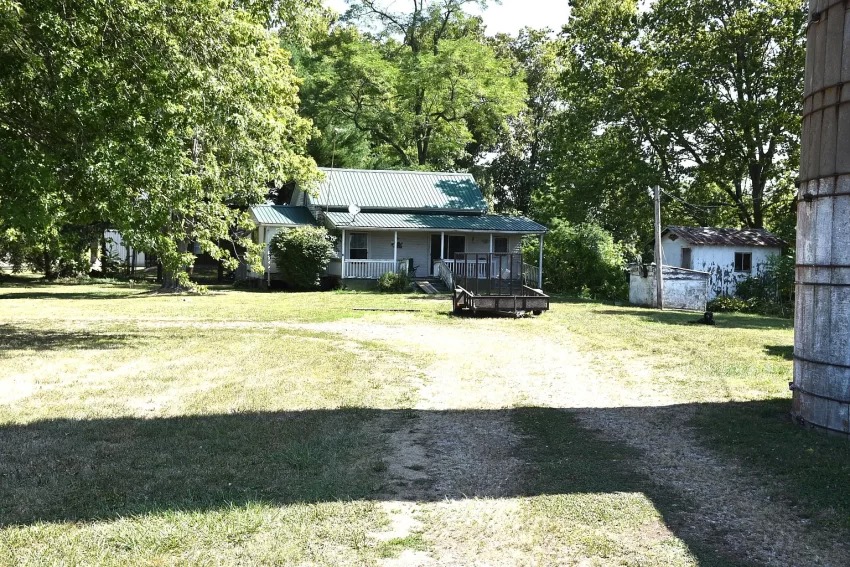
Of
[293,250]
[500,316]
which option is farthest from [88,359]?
[293,250]

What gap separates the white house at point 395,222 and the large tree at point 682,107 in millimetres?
4410

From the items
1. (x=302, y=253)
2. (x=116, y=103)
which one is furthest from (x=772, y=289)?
(x=116, y=103)

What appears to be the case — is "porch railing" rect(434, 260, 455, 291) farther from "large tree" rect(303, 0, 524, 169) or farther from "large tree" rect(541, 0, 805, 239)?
"large tree" rect(303, 0, 524, 169)

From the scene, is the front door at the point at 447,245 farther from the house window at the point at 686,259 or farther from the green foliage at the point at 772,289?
the green foliage at the point at 772,289

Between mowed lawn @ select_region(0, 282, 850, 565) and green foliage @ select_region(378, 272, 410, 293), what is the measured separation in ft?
54.6

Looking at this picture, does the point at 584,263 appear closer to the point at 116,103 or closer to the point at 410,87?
the point at 410,87

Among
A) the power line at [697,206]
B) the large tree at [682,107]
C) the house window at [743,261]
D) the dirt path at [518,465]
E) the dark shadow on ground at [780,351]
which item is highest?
the large tree at [682,107]

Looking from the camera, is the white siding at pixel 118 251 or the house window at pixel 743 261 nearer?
the house window at pixel 743 261

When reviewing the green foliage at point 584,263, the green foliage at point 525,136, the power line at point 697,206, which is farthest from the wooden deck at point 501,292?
the green foliage at point 525,136

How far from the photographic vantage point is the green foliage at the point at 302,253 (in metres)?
31.2

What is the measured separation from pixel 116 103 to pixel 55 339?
16.4 feet

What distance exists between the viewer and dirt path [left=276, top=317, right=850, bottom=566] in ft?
14.8

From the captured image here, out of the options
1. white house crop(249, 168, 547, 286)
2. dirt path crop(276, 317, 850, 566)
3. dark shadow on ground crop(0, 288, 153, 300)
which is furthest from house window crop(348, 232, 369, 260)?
dirt path crop(276, 317, 850, 566)

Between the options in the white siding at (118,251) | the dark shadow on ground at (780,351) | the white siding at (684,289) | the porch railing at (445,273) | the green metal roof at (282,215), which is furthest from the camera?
the white siding at (118,251)
